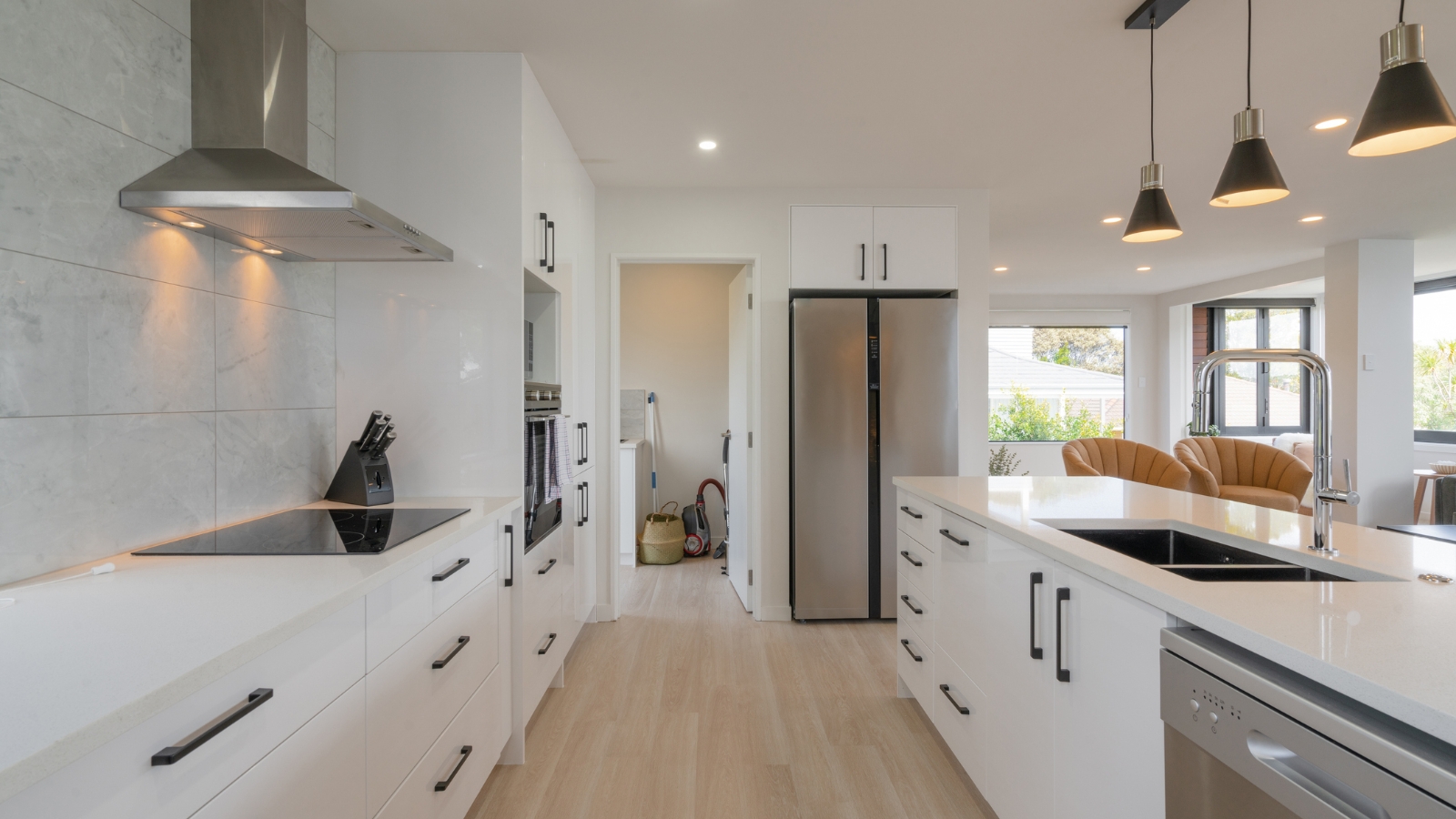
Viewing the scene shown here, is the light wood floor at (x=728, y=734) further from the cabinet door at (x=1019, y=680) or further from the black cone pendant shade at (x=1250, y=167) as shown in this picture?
the black cone pendant shade at (x=1250, y=167)

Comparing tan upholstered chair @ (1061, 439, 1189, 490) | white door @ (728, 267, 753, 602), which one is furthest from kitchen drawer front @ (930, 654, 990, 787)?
tan upholstered chair @ (1061, 439, 1189, 490)

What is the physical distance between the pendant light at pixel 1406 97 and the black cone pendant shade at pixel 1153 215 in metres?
0.68

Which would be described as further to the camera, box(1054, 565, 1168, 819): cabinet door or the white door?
the white door

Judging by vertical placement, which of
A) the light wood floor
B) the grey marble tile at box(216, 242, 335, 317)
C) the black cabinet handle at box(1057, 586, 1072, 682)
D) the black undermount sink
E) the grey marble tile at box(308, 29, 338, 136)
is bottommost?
the light wood floor

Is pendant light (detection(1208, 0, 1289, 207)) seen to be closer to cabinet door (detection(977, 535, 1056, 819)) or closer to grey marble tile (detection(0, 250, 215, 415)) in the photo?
cabinet door (detection(977, 535, 1056, 819))

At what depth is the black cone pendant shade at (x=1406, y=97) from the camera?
122 cm

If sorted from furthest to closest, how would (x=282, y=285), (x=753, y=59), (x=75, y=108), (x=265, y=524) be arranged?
(x=753, y=59) < (x=282, y=285) < (x=265, y=524) < (x=75, y=108)

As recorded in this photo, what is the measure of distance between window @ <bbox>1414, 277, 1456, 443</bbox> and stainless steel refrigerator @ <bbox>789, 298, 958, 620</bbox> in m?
6.14

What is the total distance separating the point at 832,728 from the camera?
237 cm

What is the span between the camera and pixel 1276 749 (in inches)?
32.3

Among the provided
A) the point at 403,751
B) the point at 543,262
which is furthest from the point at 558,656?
the point at 543,262

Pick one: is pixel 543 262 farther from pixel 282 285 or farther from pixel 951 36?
pixel 951 36

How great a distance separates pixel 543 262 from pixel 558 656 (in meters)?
1.59

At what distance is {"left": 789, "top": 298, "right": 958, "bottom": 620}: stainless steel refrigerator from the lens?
3.51 meters
